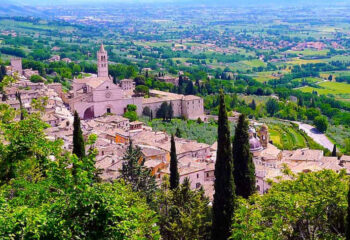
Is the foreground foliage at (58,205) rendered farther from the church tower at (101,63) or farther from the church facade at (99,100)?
the church tower at (101,63)

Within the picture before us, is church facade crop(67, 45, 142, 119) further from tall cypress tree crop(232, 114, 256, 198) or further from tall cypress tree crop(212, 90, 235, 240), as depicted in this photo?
tall cypress tree crop(212, 90, 235, 240)

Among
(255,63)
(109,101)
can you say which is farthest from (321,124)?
(255,63)

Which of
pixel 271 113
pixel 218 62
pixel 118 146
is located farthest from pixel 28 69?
pixel 218 62

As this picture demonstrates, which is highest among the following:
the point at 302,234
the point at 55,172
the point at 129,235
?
the point at 55,172

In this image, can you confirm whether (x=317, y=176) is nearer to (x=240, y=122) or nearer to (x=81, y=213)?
(x=240, y=122)

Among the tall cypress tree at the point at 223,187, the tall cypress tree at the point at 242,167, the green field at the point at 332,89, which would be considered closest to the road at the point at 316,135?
the tall cypress tree at the point at 242,167

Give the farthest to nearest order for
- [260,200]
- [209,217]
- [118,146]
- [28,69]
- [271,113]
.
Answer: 1. [28,69]
2. [271,113]
3. [118,146]
4. [209,217]
5. [260,200]

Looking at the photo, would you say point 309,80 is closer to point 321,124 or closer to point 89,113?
point 321,124
